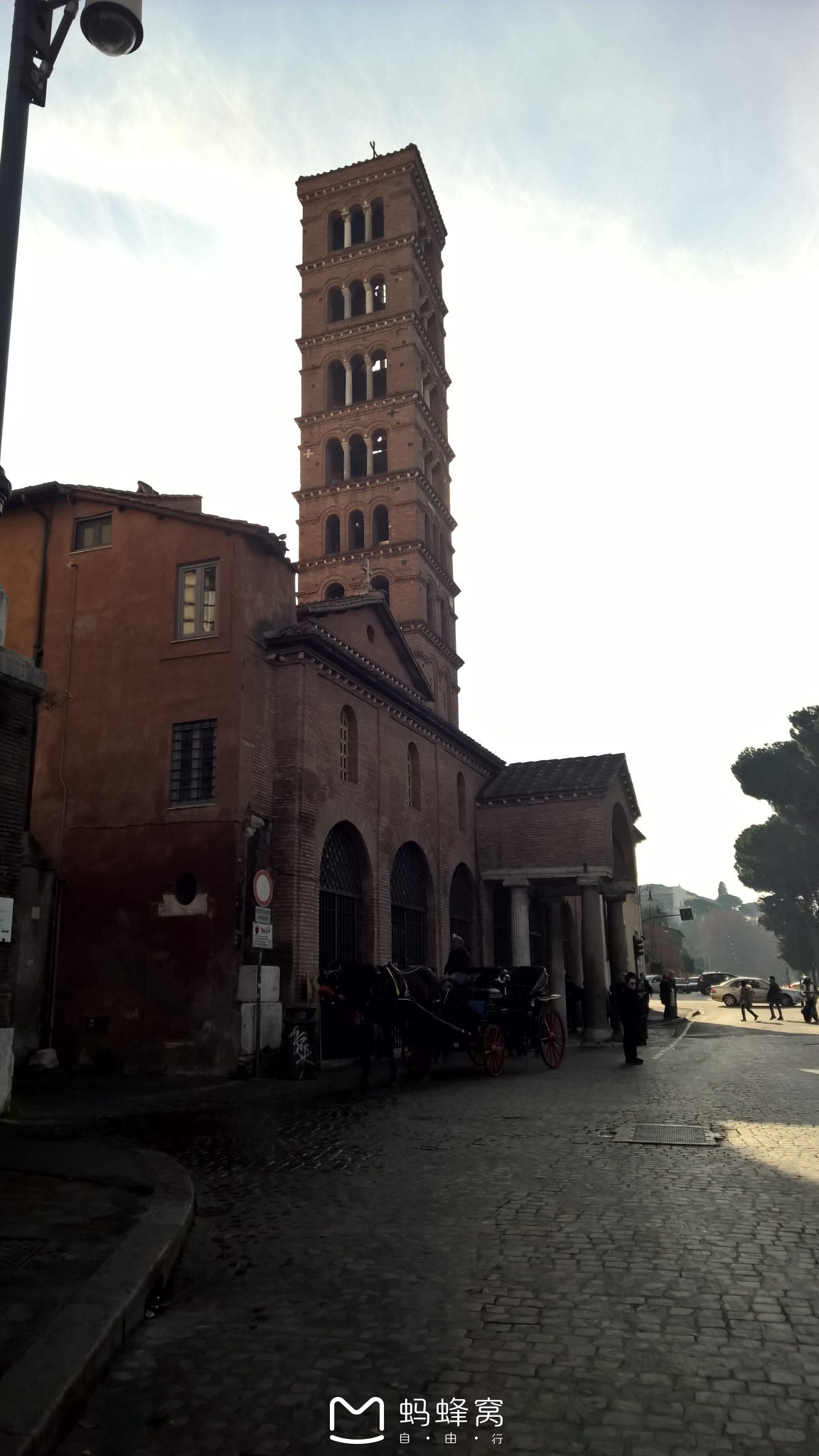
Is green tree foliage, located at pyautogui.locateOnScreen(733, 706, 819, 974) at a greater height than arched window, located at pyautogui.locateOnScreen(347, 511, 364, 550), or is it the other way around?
arched window, located at pyautogui.locateOnScreen(347, 511, 364, 550)

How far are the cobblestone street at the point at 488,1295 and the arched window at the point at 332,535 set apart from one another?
3057cm

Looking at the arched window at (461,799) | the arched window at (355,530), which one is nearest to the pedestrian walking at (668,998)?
the arched window at (461,799)

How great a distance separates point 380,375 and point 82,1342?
4069 centimetres

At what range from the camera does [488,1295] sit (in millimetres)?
4500

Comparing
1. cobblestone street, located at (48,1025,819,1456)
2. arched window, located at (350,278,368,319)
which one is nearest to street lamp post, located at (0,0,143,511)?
cobblestone street, located at (48,1025,819,1456)

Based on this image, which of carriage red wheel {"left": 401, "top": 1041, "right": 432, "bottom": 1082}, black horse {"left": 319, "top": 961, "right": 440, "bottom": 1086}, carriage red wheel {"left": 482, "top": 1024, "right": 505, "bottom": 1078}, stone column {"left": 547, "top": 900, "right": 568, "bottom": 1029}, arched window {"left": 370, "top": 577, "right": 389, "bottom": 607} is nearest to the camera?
black horse {"left": 319, "top": 961, "right": 440, "bottom": 1086}

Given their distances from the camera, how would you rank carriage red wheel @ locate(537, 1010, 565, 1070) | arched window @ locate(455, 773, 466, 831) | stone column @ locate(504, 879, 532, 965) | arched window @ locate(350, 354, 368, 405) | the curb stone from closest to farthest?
the curb stone < carriage red wheel @ locate(537, 1010, 565, 1070) < stone column @ locate(504, 879, 532, 965) < arched window @ locate(455, 773, 466, 831) < arched window @ locate(350, 354, 368, 405)

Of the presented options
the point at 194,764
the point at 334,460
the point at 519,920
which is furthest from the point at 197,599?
the point at 334,460

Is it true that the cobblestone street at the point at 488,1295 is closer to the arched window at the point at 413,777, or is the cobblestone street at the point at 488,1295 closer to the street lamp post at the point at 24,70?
the street lamp post at the point at 24,70

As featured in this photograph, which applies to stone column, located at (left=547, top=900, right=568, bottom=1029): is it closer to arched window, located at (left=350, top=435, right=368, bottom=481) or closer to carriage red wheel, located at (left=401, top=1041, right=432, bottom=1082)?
carriage red wheel, located at (left=401, top=1041, right=432, bottom=1082)

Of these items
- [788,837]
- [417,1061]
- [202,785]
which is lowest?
[417,1061]

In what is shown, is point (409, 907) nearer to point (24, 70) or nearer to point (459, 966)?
point (459, 966)

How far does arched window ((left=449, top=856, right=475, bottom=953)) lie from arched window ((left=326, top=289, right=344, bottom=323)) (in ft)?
80.7

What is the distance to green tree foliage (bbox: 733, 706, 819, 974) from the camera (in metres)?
57.5
